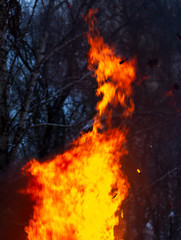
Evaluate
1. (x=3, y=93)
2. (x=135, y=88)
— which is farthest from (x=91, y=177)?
(x=135, y=88)

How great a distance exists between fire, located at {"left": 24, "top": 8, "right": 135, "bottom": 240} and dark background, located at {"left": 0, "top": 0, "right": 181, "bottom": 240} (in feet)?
1.27

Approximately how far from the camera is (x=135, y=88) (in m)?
7.13

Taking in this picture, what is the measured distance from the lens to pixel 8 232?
407 centimetres

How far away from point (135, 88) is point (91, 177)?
3.29m

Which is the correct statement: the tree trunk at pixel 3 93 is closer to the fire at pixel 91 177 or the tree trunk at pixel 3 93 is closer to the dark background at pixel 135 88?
the fire at pixel 91 177

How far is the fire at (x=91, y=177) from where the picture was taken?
182 inches

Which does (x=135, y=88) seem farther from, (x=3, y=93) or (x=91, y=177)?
(x=3, y=93)

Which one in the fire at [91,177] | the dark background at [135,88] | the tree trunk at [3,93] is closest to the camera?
the tree trunk at [3,93]

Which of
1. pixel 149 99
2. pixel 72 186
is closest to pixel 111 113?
pixel 149 99

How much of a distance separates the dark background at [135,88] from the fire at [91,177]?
39cm

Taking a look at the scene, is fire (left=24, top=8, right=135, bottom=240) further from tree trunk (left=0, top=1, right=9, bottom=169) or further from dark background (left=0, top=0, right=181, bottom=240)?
tree trunk (left=0, top=1, right=9, bottom=169)

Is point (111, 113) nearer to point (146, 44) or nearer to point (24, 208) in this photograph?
point (146, 44)

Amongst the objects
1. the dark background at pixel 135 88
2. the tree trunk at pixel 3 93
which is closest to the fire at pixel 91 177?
the dark background at pixel 135 88

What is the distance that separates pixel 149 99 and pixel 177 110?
0.95 meters
